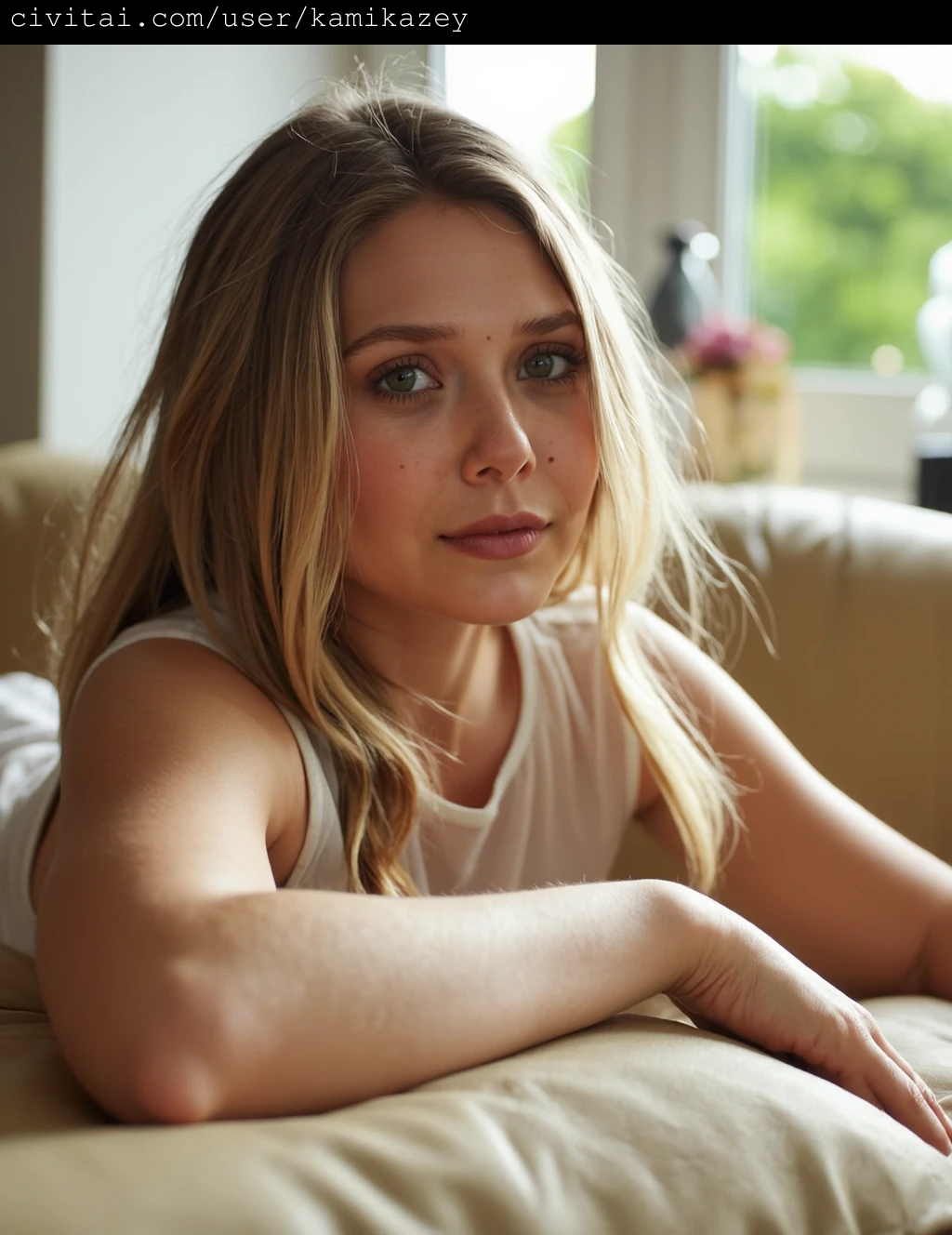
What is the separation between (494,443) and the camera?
100cm

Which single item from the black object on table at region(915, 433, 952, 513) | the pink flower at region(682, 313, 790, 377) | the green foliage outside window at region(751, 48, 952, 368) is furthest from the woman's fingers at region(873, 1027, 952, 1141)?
the green foliage outside window at region(751, 48, 952, 368)

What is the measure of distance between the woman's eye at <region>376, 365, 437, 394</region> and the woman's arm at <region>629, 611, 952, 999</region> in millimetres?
382

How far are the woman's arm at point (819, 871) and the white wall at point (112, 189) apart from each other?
1.22m

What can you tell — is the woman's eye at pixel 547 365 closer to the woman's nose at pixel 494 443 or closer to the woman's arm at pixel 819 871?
the woman's nose at pixel 494 443

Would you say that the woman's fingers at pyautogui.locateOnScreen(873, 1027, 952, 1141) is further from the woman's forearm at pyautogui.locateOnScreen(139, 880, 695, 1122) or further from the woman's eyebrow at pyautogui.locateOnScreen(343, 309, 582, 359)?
the woman's eyebrow at pyautogui.locateOnScreen(343, 309, 582, 359)

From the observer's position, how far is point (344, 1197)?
0.60 metres

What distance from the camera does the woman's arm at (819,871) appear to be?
1145mm

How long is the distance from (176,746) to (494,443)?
31 cm

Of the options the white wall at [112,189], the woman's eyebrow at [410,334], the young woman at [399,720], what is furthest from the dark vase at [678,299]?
the woman's eyebrow at [410,334]

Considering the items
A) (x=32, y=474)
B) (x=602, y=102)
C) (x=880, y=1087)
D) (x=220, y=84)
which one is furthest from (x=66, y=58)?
(x=880, y=1087)

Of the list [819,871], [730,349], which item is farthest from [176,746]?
[730,349]

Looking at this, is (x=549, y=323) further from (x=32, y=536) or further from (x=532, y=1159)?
(x=32, y=536)

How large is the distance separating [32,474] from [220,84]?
1039mm

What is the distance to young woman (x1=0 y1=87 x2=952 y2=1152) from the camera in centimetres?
72
